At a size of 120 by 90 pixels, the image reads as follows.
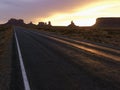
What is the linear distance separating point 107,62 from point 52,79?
396cm

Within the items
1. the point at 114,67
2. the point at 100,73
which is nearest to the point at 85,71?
the point at 100,73

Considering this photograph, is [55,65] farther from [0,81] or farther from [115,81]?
[115,81]

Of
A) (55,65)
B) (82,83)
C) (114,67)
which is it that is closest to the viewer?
(82,83)

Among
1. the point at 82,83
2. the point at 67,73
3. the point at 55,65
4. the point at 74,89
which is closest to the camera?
the point at 74,89

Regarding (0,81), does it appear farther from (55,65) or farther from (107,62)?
(107,62)

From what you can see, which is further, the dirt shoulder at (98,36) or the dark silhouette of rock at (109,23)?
the dark silhouette of rock at (109,23)

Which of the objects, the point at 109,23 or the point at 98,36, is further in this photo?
the point at 109,23

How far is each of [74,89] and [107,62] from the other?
505 centimetres

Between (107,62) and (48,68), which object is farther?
(107,62)

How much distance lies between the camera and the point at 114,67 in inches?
436

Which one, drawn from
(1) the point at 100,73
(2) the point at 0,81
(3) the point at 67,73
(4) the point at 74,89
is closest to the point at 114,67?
(1) the point at 100,73

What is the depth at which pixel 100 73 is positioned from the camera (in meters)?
9.91

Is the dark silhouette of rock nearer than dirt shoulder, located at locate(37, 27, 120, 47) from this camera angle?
No

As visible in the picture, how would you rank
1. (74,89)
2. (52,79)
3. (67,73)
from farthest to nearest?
(67,73) < (52,79) < (74,89)
